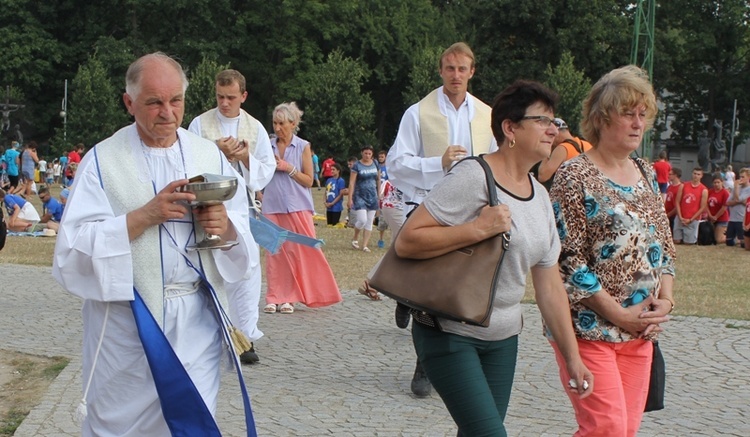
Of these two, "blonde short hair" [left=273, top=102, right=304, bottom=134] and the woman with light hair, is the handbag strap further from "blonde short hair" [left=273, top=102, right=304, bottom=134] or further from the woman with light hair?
"blonde short hair" [left=273, top=102, right=304, bottom=134]

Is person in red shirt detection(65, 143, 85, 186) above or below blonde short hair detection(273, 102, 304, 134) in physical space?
below

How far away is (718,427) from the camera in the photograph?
6.36m

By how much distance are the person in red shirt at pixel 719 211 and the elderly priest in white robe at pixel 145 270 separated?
61.9 ft

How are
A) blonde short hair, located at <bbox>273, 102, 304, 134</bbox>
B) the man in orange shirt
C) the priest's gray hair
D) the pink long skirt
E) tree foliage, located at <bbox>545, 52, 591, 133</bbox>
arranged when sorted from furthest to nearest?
tree foliage, located at <bbox>545, 52, 591, 133</bbox>, the pink long skirt, blonde short hair, located at <bbox>273, 102, 304, 134</bbox>, the man in orange shirt, the priest's gray hair

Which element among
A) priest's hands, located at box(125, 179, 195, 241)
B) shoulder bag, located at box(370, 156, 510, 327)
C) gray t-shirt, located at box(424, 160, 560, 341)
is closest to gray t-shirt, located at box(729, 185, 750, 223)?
gray t-shirt, located at box(424, 160, 560, 341)

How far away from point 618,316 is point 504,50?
52.0m

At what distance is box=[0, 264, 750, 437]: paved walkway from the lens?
628cm

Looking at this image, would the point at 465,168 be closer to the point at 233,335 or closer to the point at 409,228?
the point at 409,228

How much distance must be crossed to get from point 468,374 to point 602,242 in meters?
0.92

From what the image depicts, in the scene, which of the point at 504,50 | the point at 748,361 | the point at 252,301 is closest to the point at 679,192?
the point at 748,361

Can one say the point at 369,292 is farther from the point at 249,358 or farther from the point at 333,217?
the point at 333,217

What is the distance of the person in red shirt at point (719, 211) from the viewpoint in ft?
69.8

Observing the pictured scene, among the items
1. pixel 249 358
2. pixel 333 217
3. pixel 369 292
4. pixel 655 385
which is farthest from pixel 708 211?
pixel 655 385

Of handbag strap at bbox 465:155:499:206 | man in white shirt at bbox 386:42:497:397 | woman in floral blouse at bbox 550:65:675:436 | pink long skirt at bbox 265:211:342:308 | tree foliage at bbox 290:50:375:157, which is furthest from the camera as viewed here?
tree foliage at bbox 290:50:375:157
